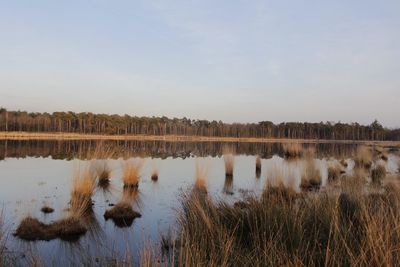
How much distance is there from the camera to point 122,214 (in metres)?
10.2

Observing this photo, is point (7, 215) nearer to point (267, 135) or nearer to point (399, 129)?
point (267, 135)

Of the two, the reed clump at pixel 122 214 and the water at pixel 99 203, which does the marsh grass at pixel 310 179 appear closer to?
the water at pixel 99 203

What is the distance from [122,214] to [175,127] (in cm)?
11865

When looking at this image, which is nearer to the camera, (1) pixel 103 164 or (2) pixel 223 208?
(2) pixel 223 208

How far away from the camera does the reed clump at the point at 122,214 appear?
32.1 feet

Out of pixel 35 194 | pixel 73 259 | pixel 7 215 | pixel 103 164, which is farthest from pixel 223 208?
pixel 103 164

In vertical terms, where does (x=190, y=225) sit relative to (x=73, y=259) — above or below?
above

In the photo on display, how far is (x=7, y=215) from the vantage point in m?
9.76

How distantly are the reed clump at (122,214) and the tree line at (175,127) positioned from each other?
91.4m

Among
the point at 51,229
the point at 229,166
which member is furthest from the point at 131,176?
the point at 51,229

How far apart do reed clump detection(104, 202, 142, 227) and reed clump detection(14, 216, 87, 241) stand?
3.75 ft

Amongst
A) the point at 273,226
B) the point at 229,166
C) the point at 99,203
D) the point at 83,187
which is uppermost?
the point at 273,226

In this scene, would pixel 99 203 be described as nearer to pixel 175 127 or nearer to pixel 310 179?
pixel 310 179

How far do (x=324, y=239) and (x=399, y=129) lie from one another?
133 meters
